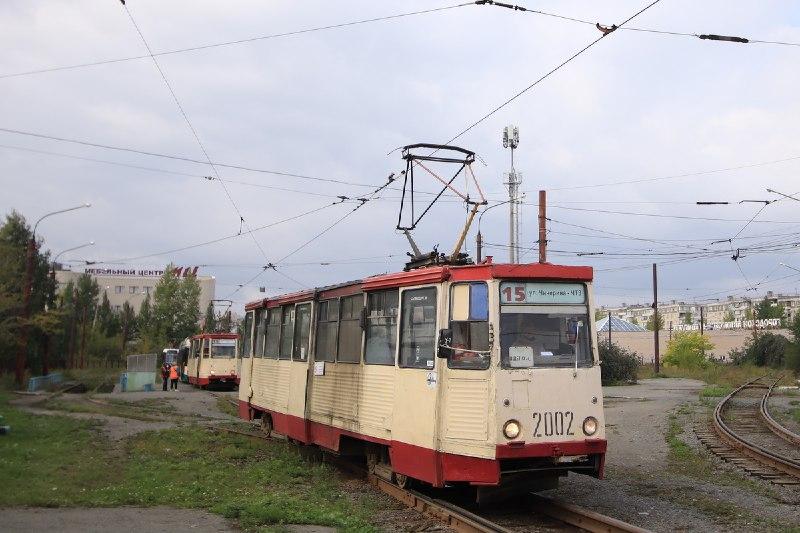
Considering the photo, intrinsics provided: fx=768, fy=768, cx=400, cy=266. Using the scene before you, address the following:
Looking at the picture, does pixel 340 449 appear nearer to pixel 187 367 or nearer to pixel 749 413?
pixel 749 413

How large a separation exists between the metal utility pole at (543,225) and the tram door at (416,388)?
590 inches

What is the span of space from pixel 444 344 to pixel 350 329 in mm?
3040

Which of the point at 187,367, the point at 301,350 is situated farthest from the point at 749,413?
the point at 187,367

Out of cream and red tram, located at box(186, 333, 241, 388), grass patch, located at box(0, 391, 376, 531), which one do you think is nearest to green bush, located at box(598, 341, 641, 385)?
cream and red tram, located at box(186, 333, 241, 388)

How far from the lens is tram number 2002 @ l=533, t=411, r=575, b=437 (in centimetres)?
865

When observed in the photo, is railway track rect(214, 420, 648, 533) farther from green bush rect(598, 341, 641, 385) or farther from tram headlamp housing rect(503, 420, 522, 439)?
green bush rect(598, 341, 641, 385)

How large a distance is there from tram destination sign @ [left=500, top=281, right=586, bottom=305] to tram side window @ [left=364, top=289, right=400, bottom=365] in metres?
1.85

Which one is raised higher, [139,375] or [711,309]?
[711,309]

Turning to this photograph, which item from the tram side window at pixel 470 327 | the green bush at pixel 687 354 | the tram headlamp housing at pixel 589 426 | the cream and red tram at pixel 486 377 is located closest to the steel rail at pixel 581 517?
the cream and red tram at pixel 486 377

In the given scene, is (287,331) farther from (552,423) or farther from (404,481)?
(552,423)

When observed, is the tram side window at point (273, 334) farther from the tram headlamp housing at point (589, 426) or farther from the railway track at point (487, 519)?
the tram headlamp housing at point (589, 426)

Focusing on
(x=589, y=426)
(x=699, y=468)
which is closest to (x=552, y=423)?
(x=589, y=426)

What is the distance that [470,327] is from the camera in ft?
29.6

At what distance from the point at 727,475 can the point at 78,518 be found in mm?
9674
